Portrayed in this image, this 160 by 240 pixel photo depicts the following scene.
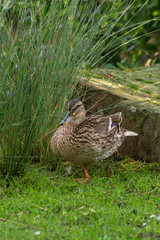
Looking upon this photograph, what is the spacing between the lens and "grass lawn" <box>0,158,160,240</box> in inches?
126

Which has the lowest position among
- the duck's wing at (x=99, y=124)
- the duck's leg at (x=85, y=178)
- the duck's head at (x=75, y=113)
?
the duck's leg at (x=85, y=178)

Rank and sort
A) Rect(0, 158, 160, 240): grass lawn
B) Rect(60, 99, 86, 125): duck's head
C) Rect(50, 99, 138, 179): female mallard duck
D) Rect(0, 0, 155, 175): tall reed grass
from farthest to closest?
Rect(60, 99, 86, 125): duck's head < Rect(50, 99, 138, 179): female mallard duck < Rect(0, 0, 155, 175): tall reed grass < Rect(0, 158, 160, 240): grass lawn

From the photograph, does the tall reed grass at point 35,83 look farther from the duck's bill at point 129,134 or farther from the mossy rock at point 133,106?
the duck's bill at point 129,134

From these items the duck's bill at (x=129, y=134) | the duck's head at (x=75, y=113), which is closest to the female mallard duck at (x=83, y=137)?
the duck's head at (x=75, y=113)

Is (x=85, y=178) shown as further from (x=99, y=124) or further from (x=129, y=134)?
(x=129, y=134)

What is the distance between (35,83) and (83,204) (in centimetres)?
139

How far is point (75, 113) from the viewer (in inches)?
184

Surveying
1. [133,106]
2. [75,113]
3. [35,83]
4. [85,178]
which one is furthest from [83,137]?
[133,106]

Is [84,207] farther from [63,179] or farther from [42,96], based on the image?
[42,96]

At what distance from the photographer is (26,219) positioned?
345cm

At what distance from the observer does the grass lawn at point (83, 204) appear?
3201 millimetres

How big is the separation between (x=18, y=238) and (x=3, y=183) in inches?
50.0

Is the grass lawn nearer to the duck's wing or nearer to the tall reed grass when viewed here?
the tall reed grass

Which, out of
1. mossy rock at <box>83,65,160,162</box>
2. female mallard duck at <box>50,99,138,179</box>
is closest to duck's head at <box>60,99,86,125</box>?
female mallard duck at <box>50,99,138,179</box>
